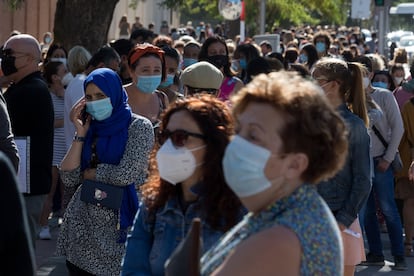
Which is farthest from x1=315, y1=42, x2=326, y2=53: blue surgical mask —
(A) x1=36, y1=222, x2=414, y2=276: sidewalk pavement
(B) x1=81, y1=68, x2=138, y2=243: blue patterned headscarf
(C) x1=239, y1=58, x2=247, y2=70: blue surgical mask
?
(B) x1=81, y1=68, x2=138, y2=243: blue patterned headscarf

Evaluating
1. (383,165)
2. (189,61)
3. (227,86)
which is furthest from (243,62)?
(383,165)

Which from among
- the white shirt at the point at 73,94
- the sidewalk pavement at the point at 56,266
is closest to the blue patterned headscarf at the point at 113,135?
the sidewalk pavement at the point at 56,266

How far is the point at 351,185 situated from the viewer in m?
6.10

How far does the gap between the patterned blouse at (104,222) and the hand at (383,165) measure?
14.1 ft

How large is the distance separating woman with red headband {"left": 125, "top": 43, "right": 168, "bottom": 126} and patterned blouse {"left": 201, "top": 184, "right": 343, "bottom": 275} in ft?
14.6

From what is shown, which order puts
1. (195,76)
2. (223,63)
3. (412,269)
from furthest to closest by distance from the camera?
(223,63) → (412,269) → (195,76)

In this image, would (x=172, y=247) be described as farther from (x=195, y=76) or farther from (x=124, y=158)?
(x=195, y=76)

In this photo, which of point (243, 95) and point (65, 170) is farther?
point (65, 170)

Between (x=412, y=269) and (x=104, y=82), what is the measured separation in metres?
4.71

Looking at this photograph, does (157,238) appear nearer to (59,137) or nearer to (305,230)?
(305,230)

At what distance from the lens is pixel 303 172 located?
3.12 meters

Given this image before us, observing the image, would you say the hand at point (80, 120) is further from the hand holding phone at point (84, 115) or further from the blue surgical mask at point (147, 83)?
the blue surgical mask at point (147, 83)

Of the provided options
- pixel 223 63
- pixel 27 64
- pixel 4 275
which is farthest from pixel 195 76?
pixel 4 275

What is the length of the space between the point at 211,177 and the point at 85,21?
1061 cm
